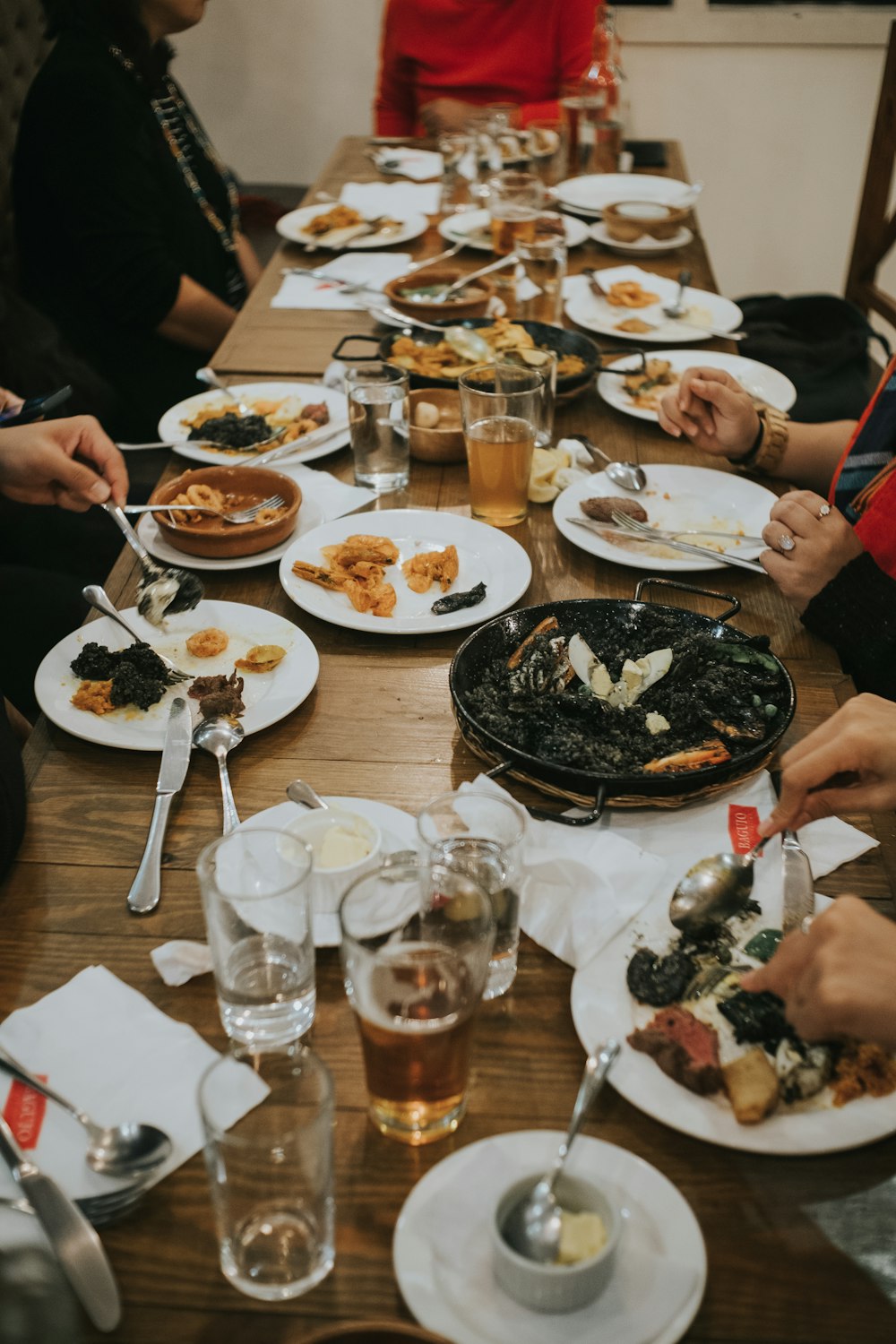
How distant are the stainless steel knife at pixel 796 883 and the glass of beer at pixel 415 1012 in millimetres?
326

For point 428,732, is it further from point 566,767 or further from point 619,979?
point 619,979

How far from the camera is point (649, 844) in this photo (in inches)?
44.6

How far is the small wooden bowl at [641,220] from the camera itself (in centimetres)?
291

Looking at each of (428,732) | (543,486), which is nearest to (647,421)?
(543,486)

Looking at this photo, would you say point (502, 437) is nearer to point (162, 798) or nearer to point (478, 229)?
point (162, 798)

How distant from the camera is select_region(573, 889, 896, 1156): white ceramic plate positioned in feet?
2.72

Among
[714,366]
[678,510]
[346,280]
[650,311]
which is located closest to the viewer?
[678,510]

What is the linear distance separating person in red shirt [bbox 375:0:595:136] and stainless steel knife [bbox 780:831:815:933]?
332 cm

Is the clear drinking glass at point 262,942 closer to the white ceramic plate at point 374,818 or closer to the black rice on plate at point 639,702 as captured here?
the white ceramic plate at point 374,818

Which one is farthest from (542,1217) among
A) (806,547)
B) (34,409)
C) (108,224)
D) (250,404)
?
(108,224)

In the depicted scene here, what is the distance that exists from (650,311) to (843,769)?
69.4 inches

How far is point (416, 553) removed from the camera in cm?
168

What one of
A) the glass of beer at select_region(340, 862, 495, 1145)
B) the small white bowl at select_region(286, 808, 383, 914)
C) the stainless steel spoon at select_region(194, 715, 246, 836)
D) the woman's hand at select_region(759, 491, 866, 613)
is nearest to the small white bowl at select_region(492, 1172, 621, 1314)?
the glass of beer at select_region(340, 862, 495, 1145)

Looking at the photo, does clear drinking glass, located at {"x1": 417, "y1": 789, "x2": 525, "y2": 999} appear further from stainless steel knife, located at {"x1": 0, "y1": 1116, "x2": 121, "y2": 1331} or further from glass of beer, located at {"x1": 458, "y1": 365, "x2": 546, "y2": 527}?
glass of beer, located at {"x1": 458, "y1": 365, "x2": 546, "y2": 527}
